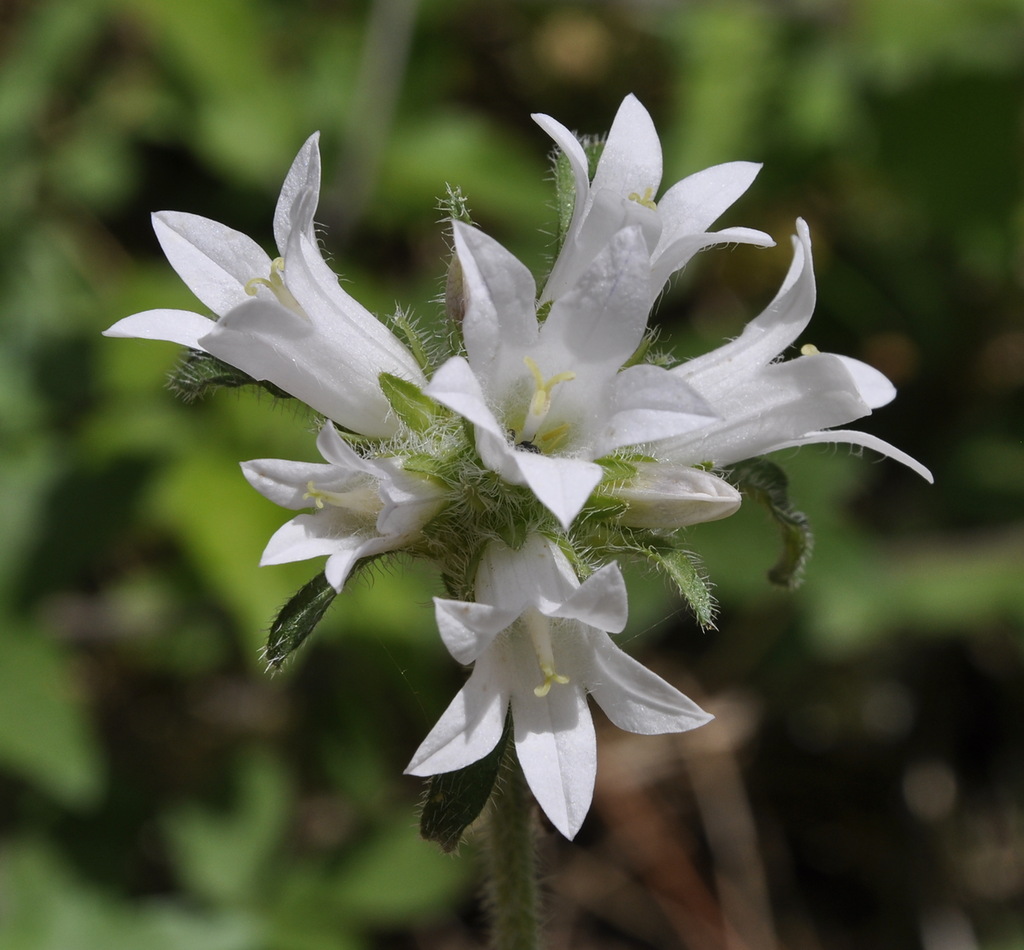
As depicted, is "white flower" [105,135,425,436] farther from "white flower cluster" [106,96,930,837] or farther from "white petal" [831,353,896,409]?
"white petal" [831,353,896,409]

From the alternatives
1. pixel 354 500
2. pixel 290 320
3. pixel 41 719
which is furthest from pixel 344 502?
pixel 41 719

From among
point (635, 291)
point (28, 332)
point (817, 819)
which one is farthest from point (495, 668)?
point (817, 819)

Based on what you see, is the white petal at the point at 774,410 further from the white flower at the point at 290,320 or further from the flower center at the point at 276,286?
the flower center at the point at 276,286

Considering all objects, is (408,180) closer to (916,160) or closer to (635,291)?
(916,160)

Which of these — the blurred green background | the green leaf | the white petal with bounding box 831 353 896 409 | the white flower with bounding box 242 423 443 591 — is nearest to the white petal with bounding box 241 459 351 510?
the white flower with bounding box 242 423 443 591

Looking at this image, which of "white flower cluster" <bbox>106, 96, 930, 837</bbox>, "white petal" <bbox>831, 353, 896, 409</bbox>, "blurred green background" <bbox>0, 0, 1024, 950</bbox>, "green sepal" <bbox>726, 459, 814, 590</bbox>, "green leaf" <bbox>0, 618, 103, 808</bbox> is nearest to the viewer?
"white flower cluster" <bbox>106, 96, 930, 837</bbox>

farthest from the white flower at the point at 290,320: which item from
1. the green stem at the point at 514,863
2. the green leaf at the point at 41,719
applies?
the green leaf at the point at 41,719
